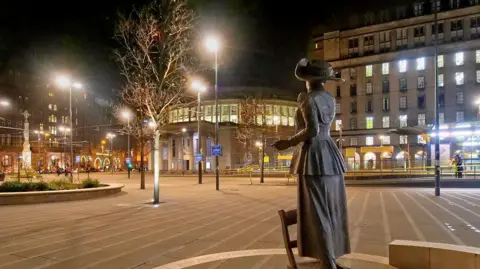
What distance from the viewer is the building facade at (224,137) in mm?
81688

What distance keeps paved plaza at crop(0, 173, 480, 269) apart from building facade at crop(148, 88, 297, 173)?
5652 cm

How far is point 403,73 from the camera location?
2899 inches

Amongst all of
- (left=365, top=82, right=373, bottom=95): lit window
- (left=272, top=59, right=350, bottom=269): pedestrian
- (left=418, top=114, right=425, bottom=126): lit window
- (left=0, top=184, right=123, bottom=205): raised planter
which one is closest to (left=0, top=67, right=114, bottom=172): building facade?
(left=365, top=82, right=373, bottom=95): lit window

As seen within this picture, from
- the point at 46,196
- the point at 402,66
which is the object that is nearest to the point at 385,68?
the point at 402,66

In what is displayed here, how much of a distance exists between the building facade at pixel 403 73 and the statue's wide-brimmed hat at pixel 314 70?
203 feet

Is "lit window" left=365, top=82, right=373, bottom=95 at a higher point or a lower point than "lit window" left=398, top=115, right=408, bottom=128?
higher

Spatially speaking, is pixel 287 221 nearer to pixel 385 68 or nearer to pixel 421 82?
pixel 421 82

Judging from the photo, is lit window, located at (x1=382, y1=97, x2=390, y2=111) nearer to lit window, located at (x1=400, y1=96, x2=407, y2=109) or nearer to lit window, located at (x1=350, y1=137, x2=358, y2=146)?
lit window, located at (x1=400, y1=96, x2=407, y2=109)

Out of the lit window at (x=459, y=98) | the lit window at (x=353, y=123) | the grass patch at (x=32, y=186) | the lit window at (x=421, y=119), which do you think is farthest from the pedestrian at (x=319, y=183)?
the lit window at (x=353, y=123)

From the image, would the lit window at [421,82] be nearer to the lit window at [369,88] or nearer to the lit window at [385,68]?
the lit window at [385,68]

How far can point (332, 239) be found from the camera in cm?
503

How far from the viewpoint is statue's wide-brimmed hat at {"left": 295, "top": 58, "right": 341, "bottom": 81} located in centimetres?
534

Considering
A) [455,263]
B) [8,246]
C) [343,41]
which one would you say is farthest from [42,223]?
[343,41]

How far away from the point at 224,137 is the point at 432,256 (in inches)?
3138
